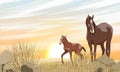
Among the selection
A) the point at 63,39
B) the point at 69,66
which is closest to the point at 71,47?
the point at 63,39

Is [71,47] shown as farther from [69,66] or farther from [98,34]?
[69,66]

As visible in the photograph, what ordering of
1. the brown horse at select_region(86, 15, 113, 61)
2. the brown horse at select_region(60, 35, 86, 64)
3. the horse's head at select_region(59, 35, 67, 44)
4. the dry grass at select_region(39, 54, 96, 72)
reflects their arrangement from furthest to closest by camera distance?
the brown horse at select_region(60, 35, 86, 64)
the horse's head at select_region(59, 35, 67, 44)
the brown horse at select_region(86, 15, 113, 61)
the dry grass at select_region(39, 54, 96, 72)

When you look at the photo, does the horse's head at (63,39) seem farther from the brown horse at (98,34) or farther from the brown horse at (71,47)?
the brown horse at (98,34)

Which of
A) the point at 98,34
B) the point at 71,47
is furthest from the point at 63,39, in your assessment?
the point at 98,34

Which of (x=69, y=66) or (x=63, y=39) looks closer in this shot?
(x=69, y=66)

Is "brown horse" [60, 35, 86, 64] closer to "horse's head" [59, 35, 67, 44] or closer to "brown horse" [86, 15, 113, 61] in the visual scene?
"horse's head" [59, 35, 67, 44]

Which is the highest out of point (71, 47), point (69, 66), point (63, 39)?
point (63, 39)

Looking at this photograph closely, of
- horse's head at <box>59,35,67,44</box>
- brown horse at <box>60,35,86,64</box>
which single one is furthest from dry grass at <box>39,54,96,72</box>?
horse's head at <box>59,35,67,44</box>

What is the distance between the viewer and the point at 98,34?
15.7 meters

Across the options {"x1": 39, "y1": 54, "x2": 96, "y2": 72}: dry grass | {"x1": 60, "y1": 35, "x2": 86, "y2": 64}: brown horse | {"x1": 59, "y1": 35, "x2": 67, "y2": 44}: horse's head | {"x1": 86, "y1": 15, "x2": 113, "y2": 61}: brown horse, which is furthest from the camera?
{"x1": 60, "y1": 35, "x2": 86, "y2": 64}: brown horse

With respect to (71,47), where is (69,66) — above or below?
below

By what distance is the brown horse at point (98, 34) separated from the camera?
593 inches

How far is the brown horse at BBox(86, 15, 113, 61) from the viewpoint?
49.4 ft

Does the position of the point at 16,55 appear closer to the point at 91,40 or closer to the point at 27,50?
the point at 27,50
